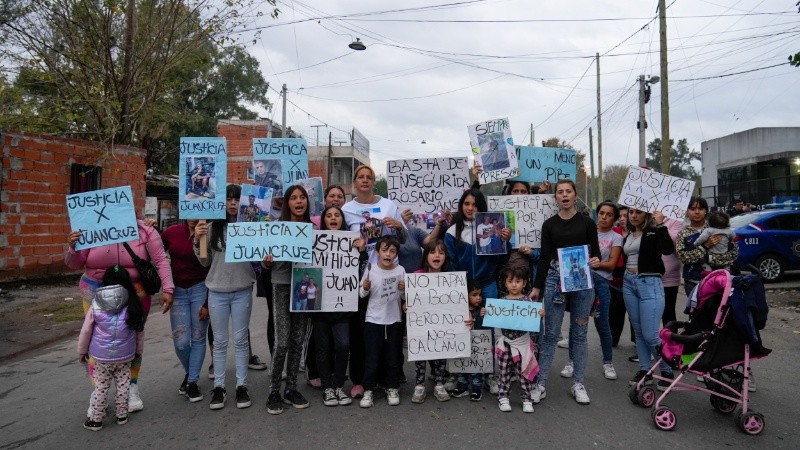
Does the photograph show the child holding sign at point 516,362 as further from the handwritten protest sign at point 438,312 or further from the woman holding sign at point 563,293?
the handwritten protest sign at point 438,312

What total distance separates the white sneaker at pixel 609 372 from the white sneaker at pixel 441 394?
1.82 meters

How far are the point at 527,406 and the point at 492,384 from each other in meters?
0.53

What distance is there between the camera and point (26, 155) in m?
9.81

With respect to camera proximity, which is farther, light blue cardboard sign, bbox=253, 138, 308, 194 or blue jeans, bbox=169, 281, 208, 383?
light blue cardboard sign, bbox=253, 138, 308, 194

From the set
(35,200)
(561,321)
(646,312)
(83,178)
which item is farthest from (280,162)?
(83,178)

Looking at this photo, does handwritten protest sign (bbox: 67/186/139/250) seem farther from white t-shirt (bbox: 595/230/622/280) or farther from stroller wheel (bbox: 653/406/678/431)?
white t-shirt (bbox: 595/230/622/280)

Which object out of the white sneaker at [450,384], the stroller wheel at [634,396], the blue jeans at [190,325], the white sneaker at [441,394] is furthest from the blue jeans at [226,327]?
the stroller wheel at [634,396]

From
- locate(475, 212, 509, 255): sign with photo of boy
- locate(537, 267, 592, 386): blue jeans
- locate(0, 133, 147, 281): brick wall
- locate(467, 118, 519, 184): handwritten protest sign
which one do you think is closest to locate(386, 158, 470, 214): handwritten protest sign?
locate(467, 118, 519, 184): handwritten protest sign

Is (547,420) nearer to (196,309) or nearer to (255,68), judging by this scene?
(196,309)

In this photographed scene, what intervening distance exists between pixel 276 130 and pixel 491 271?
30898mm

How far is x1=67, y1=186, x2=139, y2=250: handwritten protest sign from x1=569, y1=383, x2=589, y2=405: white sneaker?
400 centimetres

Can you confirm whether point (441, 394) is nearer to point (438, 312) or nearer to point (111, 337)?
point (438, 312)

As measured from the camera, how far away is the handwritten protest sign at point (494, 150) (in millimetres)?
5531

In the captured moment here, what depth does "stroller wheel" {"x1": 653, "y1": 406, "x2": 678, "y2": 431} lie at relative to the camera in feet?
12.8
